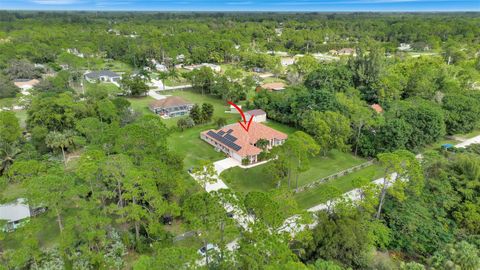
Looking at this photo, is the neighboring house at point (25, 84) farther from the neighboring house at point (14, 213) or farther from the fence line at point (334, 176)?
the fence line at point (334, 176)

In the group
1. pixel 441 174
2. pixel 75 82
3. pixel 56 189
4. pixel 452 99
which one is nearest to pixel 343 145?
pixel 441 174

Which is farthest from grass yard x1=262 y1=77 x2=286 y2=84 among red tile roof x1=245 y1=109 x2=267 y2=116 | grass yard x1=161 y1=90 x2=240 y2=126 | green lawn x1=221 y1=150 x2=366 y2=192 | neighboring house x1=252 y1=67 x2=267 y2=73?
green lawn x1=221 y1=150 x2=366 y2=192

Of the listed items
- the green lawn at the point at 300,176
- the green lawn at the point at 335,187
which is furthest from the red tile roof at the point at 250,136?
the green lawn at the point at 335,187

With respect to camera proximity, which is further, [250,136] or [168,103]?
[168,103]

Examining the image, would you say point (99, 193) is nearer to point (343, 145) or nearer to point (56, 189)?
point (56, 189)

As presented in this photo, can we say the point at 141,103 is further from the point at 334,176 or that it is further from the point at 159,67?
the point at 334,176

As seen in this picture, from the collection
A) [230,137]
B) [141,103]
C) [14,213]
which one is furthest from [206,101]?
[14,213]
